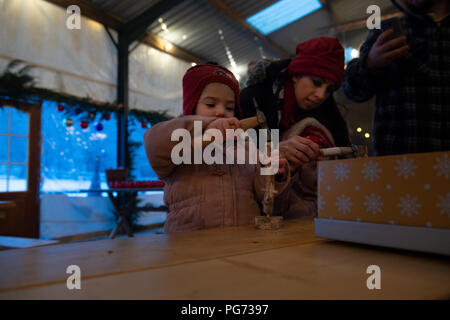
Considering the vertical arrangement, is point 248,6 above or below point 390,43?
above

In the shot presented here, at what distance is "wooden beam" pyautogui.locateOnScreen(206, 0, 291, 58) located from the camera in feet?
12.7

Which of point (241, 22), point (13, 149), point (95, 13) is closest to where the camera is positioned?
point (13, 149)

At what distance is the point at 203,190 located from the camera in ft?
2.92

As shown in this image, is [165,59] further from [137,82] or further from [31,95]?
[31,95]

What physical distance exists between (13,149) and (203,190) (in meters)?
3.28

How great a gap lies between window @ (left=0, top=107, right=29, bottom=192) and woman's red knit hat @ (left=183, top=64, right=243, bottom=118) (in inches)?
122

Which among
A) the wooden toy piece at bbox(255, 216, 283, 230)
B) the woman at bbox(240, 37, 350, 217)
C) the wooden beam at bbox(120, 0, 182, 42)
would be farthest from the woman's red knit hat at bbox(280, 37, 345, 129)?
the wooden beam at bbox(120, 0, 182, 42)

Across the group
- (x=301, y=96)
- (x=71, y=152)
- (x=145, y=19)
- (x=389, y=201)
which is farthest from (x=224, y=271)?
(x=145, y=19)

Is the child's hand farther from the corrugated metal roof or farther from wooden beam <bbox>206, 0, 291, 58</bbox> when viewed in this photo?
the corrugated metal roof

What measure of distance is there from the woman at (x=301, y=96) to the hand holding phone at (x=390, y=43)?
225mm

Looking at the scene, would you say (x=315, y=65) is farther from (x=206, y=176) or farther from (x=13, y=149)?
(x=13, y=149)

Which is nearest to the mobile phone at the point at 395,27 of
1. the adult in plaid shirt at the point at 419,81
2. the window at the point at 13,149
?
the adult in plaid shirt at the point at 419,81

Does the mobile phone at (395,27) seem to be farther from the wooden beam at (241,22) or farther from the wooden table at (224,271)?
the wooden beam at (241,22)
